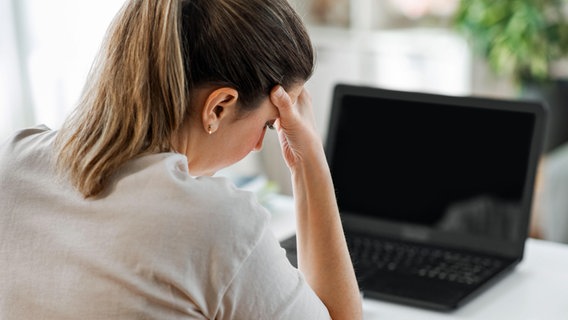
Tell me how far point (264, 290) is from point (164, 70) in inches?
10.3

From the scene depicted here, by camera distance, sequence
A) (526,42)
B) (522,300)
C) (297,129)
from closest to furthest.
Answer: (297,129)
(522,300)
(526,42)

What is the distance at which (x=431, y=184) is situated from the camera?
63.6 inches

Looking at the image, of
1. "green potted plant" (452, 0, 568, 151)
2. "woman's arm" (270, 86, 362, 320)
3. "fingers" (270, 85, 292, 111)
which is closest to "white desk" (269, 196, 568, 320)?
"woman's arm" (270, 86, 362, 320)

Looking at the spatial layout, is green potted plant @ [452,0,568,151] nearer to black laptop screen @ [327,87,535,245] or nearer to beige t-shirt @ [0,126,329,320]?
black laptop screen @ [327,87,535,245]

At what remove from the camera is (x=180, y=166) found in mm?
961

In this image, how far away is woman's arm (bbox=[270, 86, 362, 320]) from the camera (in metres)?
1.16

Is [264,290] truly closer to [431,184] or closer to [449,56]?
[431,184]

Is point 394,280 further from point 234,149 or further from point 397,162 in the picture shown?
point 234,149

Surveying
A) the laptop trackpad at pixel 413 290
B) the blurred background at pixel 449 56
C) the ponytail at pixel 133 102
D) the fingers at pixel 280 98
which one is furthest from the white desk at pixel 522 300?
the blurred background at pixel 449 56

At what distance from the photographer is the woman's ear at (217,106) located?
3.22 feet

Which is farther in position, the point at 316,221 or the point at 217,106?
the point at 316,221

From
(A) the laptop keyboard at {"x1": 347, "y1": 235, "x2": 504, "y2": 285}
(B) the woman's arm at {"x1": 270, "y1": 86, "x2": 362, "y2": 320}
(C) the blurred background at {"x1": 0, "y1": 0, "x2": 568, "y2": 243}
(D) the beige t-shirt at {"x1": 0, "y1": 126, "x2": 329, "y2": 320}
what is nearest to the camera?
(D) the beige t-shirt at {"x1": 0, "y1": 126, "x2": 329, "y2": 320}

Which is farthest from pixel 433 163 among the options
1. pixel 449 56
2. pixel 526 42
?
pixel 449 56

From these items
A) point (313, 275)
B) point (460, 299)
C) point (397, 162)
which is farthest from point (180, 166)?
point (397, 162)
